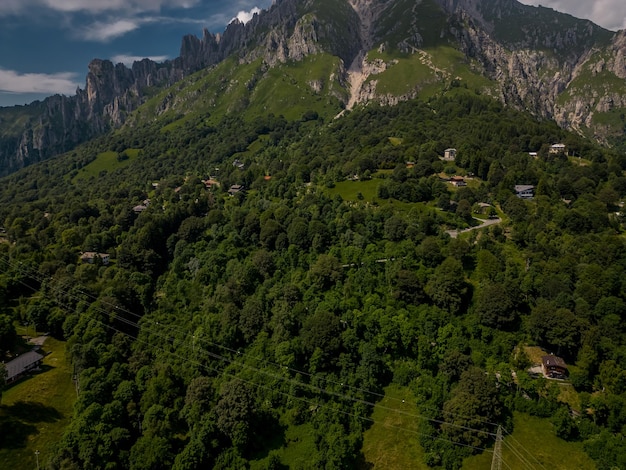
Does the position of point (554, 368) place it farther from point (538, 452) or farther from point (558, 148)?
point (558, 148)

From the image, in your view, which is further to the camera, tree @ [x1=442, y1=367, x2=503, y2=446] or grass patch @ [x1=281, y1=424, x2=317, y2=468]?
grass patch @ [x1=281, y1=424, x2=317, y2=468]

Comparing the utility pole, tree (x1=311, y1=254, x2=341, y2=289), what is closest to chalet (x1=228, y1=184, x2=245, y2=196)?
tree (x1=311, y1=254, x2=341, y2=289)

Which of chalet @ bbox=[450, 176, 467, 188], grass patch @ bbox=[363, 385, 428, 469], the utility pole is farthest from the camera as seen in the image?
chalet @ bbox=[450, 176, 467, 188]

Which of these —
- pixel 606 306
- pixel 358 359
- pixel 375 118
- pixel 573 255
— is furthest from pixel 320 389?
pixel 375 118

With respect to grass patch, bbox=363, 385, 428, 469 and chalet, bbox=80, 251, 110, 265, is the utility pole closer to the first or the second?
grass patch, bbox=363, 385, 428, 469

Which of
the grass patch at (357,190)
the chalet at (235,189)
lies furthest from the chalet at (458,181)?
the chalet at (235,189)

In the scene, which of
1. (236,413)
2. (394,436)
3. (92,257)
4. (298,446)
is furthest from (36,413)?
(394,436)

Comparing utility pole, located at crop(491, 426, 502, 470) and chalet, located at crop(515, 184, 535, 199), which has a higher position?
chalet, located at crop(515, 184, 535, 199)
